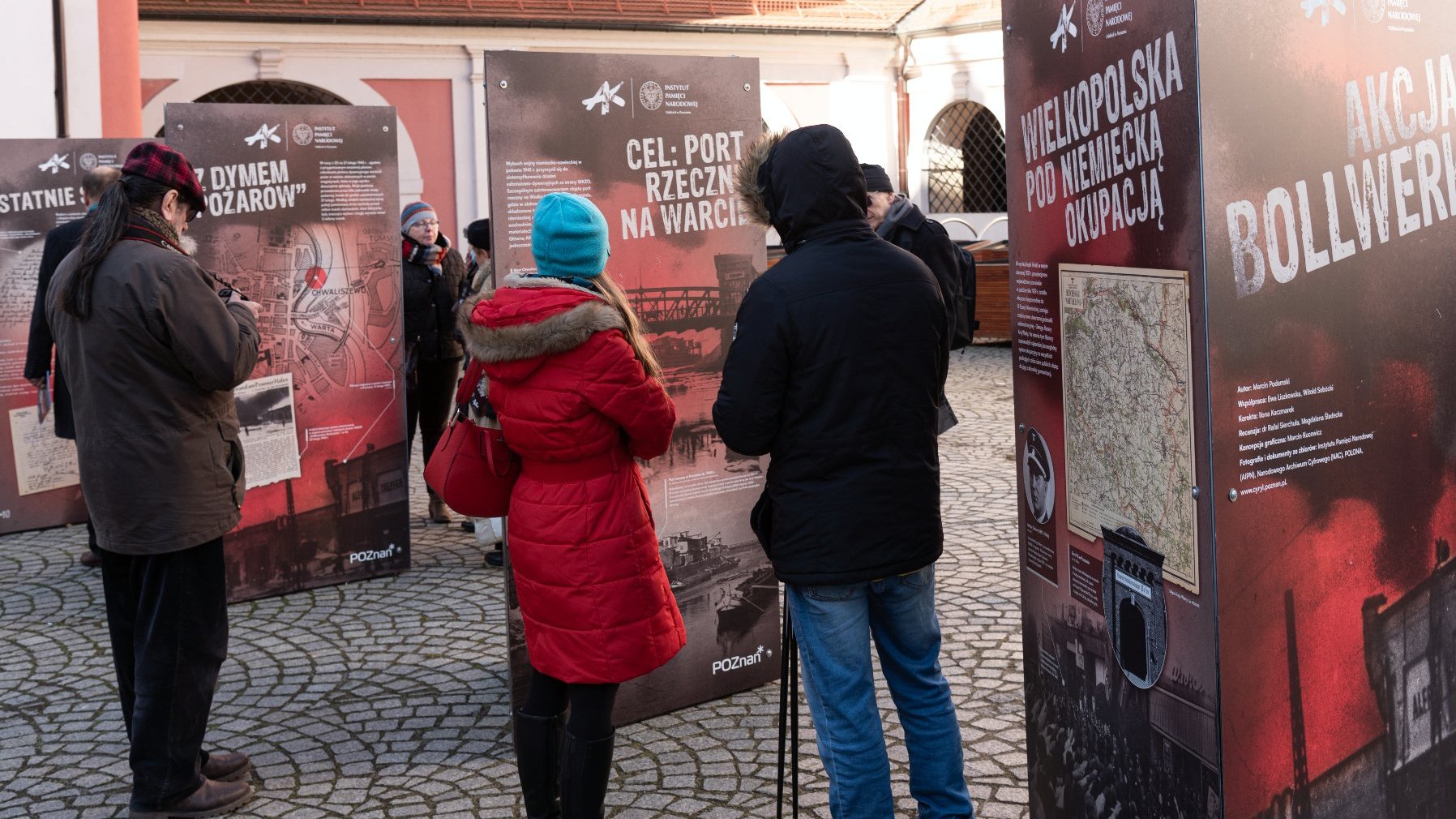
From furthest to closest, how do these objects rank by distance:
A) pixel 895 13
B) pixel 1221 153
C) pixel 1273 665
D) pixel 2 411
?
1. pixel 895 13
2. pixel 2 411
3. pixel 1273 665
4. pixel 1221 153

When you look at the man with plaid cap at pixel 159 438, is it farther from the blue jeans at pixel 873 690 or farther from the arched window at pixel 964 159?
the arched window at pixel 964 159

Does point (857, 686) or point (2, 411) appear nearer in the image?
point (857, 686)

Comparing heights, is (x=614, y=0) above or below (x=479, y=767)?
above

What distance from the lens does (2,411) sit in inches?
308

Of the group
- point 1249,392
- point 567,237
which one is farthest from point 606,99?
point 1249,392

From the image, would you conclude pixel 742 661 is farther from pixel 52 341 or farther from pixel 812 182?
pixel 52 341

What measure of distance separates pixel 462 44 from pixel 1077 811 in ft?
61.5

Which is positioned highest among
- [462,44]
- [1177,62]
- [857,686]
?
[462,44]

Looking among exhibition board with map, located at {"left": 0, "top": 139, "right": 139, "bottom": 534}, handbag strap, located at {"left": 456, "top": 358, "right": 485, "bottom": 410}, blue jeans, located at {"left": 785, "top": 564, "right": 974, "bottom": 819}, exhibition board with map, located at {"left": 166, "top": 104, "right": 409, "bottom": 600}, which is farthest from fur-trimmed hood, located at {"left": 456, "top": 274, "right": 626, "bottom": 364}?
exhibition board with map, located at {"left": 0, "top": 139, "right": 139, "bottom": 534}

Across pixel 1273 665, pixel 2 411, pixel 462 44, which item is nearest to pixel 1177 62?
pixel 1273 665

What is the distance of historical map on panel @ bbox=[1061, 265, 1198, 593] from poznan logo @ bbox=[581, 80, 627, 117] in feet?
6.14

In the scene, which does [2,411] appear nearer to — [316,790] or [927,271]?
[316,790]

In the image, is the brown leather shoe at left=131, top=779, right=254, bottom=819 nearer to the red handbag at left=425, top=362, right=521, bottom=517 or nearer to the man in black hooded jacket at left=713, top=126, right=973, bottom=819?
the red handbag at left=425, top=362, right=521, bottom=517

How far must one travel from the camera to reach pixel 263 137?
6.15 m
